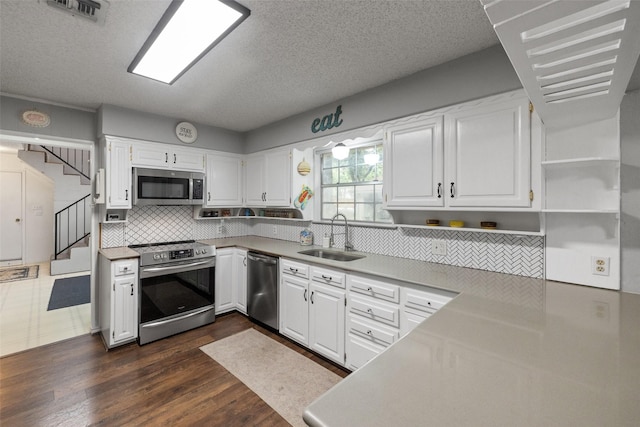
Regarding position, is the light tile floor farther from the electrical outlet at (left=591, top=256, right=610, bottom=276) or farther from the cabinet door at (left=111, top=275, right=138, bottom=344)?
the electrical outlet at (left=591, top=256, right=610, bottom=276)

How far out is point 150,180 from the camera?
3355 mm

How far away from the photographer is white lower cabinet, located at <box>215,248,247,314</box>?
361 cm

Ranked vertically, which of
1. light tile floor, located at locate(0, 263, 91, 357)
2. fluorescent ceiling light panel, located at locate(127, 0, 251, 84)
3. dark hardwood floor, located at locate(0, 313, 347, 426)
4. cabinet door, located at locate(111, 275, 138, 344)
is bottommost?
dark hardwood floor, located at locate(0, 313, 347, 426)

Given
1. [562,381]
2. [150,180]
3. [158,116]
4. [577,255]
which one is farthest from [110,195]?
[577,255]

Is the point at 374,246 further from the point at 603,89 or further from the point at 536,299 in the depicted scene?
the point at 603,89

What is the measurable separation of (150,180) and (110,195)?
42cm

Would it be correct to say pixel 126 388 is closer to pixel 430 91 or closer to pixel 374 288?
pixel 374 288

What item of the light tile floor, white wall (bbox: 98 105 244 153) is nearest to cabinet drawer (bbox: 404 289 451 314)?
white wall (bbox: 98 105 244 153)

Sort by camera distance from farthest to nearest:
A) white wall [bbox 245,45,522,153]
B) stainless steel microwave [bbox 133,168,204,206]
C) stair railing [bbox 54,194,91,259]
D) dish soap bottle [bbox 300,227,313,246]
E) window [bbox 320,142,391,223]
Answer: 1. stair railing [bbox 54,194,91,259]
2. dish soap bottle [bbox 300,227,313,246]
3. stainless steel microwave [bbox 133,168,204,206]
4. window [bbox 320,142,391,223]
5. white wall [bbox 245,45,522,153]

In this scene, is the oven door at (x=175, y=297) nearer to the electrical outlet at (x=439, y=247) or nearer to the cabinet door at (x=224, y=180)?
the cabinet door at (x=224, y=180)

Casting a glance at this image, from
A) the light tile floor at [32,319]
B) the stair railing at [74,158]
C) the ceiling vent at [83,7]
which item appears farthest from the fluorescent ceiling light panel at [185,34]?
the stair railing at [74,158]

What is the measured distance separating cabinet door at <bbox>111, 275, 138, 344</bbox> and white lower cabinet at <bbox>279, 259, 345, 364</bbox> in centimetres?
150

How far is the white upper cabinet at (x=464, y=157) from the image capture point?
191 cm

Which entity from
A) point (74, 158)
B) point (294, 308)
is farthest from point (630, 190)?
point (74, 158)
